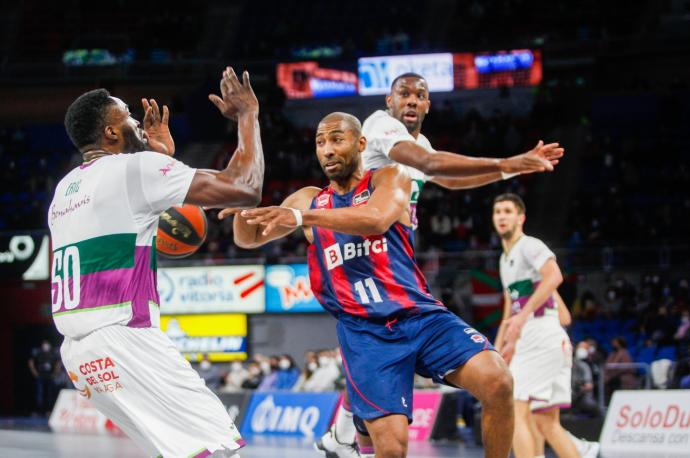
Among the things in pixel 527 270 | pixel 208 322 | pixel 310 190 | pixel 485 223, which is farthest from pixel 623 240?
pixel 310 190

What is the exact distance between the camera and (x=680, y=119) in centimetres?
2794

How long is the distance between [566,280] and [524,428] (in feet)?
39.7

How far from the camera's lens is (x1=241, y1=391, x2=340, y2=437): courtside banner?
54.7 ft

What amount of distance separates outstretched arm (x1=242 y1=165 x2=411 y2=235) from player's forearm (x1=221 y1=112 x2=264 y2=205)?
0.52 meters

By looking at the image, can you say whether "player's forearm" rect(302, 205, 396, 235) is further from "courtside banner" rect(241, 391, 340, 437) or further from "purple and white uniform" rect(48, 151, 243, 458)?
"courtside banner" rect(241, 391, 340, 437)

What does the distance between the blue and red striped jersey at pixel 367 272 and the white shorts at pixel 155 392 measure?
1499mm

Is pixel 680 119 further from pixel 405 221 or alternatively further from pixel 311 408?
pixel 405 221

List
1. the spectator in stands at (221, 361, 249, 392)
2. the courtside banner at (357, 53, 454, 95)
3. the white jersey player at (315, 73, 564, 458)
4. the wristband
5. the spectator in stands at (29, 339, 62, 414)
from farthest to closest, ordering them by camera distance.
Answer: the courtside banner at (357, 53, 454, 95), the spectator in stands at (29, 339, 62, 414), the spectator in stands at (221, 361, 249, 392), the white jersey player at (315, 73, 564, 458), the wristband

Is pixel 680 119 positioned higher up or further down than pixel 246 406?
higher up

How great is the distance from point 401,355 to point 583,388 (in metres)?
9.16

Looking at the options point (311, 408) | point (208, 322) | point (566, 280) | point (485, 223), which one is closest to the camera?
point (311, 408)

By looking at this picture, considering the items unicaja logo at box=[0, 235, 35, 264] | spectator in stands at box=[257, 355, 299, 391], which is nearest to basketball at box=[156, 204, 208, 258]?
spectator in stands at box=[257, 355, 299, 391]

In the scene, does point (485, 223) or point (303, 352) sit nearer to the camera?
point (303, 352)

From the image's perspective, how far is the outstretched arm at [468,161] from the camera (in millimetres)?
5711
